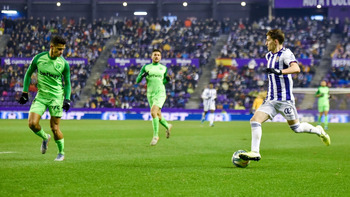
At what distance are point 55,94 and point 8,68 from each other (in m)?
36.4

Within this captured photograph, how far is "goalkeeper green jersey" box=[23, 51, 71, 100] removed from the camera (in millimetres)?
10773

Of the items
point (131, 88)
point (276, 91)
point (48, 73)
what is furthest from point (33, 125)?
point (131, 88)

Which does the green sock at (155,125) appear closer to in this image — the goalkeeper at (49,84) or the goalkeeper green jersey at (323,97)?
the goalkeeper at (49,84)

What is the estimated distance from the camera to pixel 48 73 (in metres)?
10.8

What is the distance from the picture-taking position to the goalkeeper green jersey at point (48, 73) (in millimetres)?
10773

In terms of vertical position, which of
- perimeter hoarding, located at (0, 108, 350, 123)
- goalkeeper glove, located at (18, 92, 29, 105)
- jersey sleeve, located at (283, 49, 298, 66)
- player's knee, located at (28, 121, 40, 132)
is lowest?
perimeter hoarding, located at (0, 108, 350, 123)

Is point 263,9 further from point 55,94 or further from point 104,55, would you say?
point 55,94

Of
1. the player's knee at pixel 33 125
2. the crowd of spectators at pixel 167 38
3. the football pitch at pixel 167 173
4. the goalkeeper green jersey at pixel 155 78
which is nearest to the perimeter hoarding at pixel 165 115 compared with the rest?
the crowd of spectators at pixel 167 38

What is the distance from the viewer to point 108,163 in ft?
35.0

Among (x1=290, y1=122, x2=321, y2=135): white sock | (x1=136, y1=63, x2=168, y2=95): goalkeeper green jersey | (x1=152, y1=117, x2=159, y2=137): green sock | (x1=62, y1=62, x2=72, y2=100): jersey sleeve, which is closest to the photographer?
(x1=290, y1=122, x2=321, y2=135): white sock

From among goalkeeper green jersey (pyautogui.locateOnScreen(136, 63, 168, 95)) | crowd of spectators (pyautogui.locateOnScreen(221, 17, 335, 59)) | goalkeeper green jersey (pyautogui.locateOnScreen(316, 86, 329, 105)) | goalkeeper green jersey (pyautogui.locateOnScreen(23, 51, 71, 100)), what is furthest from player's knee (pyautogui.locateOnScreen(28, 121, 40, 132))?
crowd of spectators (pyautogui.locateOnScreen(221, 17, 335, 59))

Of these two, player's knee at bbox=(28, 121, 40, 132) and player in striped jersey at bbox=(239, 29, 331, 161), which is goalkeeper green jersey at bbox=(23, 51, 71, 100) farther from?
player in striped jersey at bbox=(239, 29, 331, 161)

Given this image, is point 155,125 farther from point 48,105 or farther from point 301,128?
point 301,128

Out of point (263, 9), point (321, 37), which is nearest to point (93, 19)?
point (263, 9)
